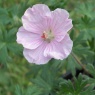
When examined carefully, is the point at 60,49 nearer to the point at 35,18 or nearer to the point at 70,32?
the point at 35,18

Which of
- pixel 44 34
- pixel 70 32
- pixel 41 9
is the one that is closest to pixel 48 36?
pixel 44 34

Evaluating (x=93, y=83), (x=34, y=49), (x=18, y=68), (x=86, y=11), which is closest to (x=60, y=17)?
(x=34, y=49)

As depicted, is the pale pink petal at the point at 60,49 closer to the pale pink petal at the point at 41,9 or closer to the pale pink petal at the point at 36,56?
the pale pink petal at the point at 36,56

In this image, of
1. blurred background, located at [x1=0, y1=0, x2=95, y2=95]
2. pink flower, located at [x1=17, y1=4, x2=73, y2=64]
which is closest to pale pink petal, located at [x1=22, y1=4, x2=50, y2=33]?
pink flower, located at [x1=17, y1=4, x2=73, y2=64]

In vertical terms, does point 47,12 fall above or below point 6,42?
above

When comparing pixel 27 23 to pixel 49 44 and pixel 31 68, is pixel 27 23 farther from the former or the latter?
pixel 31 68

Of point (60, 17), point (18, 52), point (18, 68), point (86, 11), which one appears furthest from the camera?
point (18, 68)
